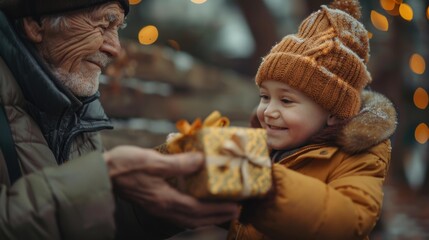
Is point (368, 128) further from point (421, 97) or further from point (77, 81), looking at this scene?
point (421, 97)

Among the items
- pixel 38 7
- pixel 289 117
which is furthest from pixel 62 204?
pixel 289 117

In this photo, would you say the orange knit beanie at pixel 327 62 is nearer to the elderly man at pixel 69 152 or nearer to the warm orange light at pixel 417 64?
the elderly man at pixel 69 152

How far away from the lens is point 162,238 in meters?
2.67

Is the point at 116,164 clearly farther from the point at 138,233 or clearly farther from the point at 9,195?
the point at 138,233

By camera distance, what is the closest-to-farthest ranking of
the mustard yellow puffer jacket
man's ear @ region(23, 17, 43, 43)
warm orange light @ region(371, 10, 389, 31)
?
the mustard yellow puffer jacket, man's ear @ region(23, 17, 43, 43), warm orange light @ region(371, 10, 389, 31)

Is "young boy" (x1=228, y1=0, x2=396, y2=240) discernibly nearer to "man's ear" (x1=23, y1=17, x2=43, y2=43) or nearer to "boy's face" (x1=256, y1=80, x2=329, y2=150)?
"boy's face" (x1=256, y1=80, x2=329, y2=150)

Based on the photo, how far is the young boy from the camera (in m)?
2.42

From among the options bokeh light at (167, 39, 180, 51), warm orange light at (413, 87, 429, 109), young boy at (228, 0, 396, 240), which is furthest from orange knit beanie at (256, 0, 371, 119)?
warm orange light at (413, 87, 429, 109)

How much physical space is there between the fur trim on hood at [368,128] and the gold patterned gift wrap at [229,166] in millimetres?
634

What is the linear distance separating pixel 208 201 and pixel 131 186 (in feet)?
0.89

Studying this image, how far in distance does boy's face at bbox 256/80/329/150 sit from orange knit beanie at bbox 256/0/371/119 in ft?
0.13

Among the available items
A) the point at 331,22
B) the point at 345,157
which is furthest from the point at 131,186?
the point at 331,22

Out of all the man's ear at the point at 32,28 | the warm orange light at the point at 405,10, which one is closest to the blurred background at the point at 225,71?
the warm orange light at the point at 405,10

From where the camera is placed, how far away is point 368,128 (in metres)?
2.51
